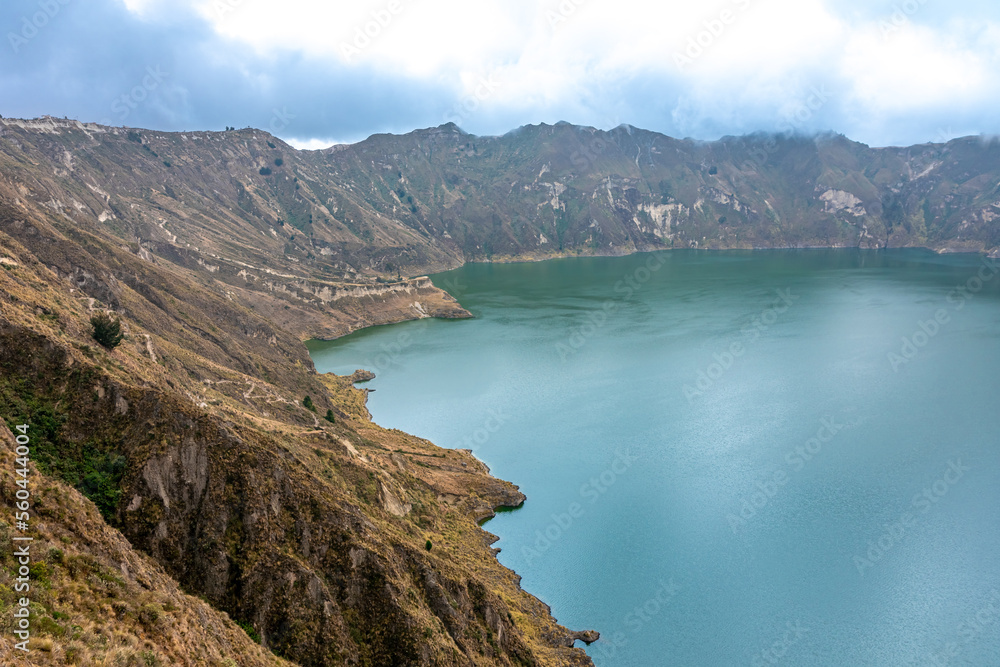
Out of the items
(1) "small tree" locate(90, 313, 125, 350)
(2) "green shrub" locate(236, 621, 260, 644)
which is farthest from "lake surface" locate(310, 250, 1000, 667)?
(1) "small tree" locate(90, 313, 125, 350)

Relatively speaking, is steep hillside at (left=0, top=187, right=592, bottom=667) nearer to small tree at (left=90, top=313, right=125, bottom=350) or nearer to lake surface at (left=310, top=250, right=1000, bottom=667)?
small tree at (left=90, top=313, right=125, bottom=350)

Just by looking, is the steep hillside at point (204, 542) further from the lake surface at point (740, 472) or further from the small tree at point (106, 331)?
the lake surface at point (740, 472)

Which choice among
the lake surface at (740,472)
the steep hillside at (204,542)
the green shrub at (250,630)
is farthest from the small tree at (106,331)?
the lake surface at (740,472)

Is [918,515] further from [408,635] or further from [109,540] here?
[109,540]

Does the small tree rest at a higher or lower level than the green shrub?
higher

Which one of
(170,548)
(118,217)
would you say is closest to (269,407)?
(170,548)

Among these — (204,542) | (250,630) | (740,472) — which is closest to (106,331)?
(204,542)

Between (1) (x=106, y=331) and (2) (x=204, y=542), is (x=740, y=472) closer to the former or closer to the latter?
(2) (x=204, y=542)
